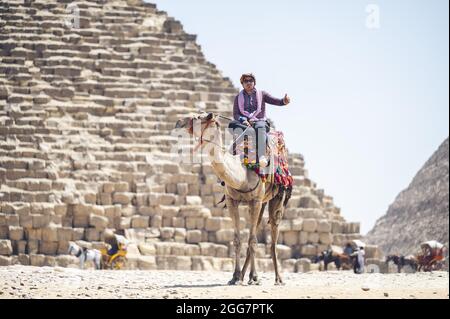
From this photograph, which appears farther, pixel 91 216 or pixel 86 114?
pixel 86 114

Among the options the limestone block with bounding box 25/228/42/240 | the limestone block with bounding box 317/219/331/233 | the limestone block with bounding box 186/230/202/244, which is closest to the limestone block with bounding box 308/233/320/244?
the limestone block with bounding box 317/219/331/233

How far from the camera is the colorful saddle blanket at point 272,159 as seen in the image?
15871 millimetres

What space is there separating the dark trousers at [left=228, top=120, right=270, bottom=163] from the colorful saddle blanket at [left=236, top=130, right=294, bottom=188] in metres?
0.05

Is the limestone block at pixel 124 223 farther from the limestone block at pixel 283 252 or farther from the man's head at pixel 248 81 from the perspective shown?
the man's head at pixel 248 81

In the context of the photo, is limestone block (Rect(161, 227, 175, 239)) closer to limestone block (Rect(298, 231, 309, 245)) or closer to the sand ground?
limestone block (Rect(298, 231, 309, 245))

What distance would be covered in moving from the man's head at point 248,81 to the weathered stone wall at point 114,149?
12.7m

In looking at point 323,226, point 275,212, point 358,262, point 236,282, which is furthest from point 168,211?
point 236,282

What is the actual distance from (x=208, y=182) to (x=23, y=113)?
A: 17.6 ft

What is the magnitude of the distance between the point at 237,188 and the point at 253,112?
103 cm

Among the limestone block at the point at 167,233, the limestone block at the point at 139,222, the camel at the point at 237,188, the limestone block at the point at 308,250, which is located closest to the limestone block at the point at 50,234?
the limestone block at the point at 139,222

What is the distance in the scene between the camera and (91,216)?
30375 mm

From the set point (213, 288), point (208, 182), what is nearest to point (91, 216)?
point (208, 182)
